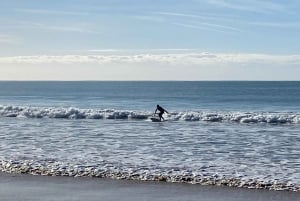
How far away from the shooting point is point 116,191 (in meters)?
13.0

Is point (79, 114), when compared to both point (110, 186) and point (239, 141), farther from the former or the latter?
point (110, 186)

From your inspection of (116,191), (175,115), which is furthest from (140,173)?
(175,115)

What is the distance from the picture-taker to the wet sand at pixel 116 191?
12.3 meters

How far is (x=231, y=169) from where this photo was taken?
52.0ft

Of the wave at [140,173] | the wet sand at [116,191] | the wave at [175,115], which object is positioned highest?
the wave at [175,115]

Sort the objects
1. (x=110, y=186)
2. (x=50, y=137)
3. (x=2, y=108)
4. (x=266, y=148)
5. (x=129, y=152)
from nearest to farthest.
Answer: (x=110, y=186), (x=129, y=152), (x=266, y=148), (x=50, y=137), (x=2, y=108)

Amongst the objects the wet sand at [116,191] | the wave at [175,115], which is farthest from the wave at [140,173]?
the wave at [175,115]

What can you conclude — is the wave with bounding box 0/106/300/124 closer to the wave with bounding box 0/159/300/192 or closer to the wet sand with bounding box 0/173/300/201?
the wave with bounding box 0/159/300/192

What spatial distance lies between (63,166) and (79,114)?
28.2 meters

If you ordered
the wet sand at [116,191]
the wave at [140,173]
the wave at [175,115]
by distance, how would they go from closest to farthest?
1. the wet sand at [116,191]
2. the wave at [140,173]
3. the wave at [175,115]

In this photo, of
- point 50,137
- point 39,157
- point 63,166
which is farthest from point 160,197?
point 50,137

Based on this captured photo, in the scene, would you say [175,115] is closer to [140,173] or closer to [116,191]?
[140,173]

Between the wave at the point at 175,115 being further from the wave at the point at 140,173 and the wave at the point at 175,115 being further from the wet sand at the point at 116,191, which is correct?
the wet sand at the point at 116,191

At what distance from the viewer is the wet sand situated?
12289mm
